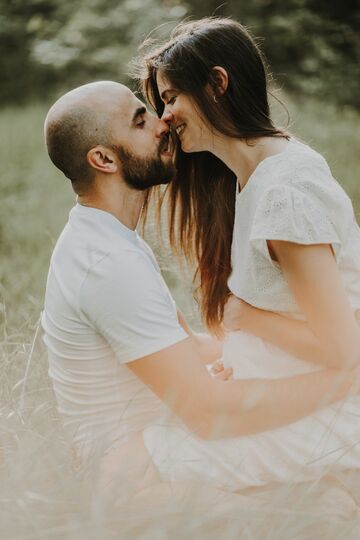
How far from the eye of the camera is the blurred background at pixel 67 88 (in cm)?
320

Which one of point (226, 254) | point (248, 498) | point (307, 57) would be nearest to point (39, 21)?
point (307, 57)

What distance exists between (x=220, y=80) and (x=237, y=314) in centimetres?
77

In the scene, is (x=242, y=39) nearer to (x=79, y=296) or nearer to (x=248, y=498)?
(x=79, y=296)

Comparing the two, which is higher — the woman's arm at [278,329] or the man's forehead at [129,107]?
the man's forehead at [129,107]

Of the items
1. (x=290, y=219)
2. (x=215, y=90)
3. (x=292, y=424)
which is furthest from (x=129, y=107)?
(x=292, y=424)

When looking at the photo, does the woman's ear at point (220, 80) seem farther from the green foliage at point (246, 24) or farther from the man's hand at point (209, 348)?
the green foliage at point (246, 24)

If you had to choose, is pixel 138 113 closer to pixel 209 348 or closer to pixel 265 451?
pixel 209 348

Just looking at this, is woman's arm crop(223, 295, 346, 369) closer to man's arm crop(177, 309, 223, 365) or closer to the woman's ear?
man's arm crop(177, 309, 223, 365)

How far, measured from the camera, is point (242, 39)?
2.44 meters

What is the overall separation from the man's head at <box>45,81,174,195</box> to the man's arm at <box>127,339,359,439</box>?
2.05 feet

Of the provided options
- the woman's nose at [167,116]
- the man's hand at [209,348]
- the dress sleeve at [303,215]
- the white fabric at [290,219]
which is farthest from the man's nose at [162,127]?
the man's hand at [209,348]

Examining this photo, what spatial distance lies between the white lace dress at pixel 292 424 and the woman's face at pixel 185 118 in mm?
259

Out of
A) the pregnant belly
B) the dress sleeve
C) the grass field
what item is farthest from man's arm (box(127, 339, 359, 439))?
the dress sleeve

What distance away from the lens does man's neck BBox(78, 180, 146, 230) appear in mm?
2389
